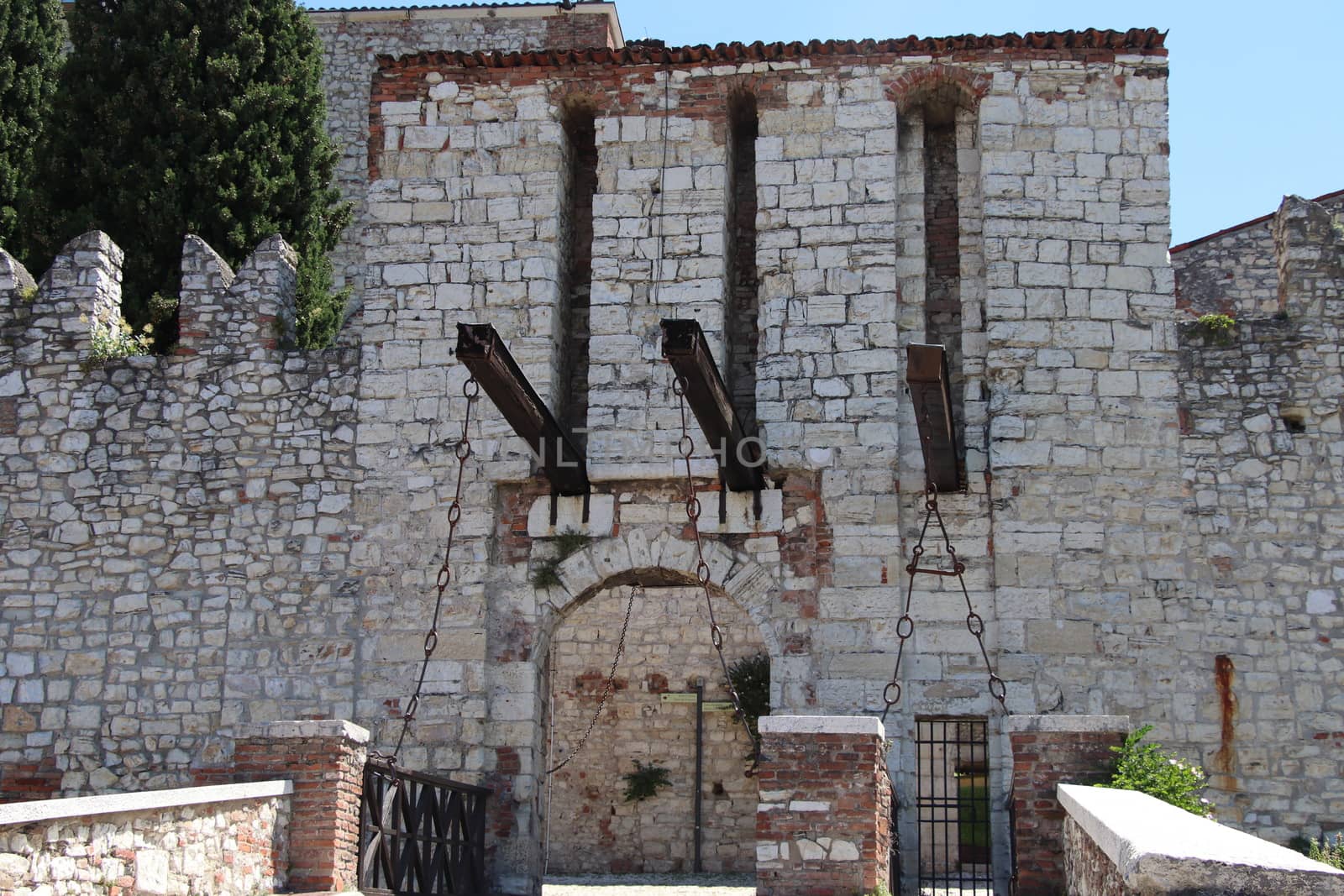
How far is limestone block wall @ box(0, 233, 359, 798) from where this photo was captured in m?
11.0

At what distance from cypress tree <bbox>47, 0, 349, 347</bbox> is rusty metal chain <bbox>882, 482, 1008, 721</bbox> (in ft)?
17.5

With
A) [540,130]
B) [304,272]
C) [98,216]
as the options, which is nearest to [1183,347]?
[540,130]

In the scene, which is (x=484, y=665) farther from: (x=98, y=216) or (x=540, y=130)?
(x=98, y=216)

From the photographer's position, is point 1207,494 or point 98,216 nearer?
point 1207,494

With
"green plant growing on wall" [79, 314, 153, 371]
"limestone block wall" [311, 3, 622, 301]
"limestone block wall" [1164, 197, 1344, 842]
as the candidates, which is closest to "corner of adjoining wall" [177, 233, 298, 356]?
"green plant growing on wall" [79, 314, 153, 371]

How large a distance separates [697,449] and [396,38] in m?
10.9

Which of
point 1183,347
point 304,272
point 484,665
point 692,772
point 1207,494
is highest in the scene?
point 304,272

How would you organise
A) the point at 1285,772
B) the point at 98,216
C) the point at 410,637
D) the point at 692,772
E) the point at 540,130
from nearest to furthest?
the point at 1285,772, the point at 410,637, the point at 540,130, the point at 98,216, the point at 692,772

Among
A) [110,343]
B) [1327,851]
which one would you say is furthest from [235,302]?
[1327,851]

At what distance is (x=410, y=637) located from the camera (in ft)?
35.6

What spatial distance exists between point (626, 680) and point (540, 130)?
559 centimetres

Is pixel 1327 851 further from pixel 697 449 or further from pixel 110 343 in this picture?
pixel 110 343

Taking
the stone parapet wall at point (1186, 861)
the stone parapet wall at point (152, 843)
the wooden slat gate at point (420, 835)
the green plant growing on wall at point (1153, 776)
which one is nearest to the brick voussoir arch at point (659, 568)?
the wooden slat gate at point (420, 835)

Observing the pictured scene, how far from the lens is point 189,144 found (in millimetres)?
13891
